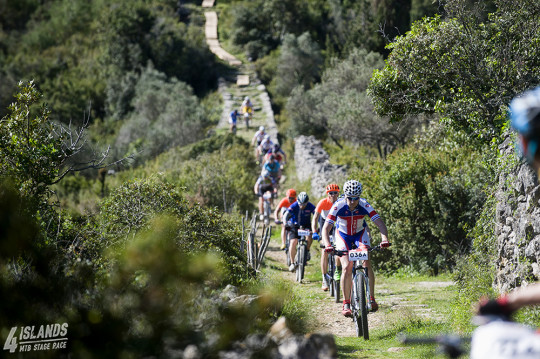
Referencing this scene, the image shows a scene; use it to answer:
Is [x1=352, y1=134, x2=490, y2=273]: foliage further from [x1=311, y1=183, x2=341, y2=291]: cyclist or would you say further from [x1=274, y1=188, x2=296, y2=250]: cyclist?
[x1=311, y1=183, x2=341, y2=291]: cyclist

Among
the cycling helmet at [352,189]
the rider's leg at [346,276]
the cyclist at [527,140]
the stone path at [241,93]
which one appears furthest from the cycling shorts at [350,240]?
the stone path at [241,93]

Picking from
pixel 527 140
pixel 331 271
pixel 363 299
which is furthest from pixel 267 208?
pixel 527 140

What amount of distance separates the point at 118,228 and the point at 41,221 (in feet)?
5.12

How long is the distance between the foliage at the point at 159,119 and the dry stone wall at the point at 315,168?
29.6ft

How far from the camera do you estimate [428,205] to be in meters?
14.4

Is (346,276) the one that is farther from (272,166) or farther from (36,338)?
(272,166)

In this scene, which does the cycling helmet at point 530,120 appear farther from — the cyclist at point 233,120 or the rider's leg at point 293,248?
the cyclist at point 233,120

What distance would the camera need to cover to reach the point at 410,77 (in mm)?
12602

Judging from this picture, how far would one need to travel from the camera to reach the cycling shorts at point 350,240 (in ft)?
29.2

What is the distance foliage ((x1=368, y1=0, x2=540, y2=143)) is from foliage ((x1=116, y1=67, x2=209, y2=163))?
908 inches

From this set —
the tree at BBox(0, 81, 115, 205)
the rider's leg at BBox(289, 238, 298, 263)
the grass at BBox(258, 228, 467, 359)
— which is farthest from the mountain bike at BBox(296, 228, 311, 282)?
the tree at BBox(0, 81, 115, 205)

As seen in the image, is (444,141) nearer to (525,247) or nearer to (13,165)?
(525,247)

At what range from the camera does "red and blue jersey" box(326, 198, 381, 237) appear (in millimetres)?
8984

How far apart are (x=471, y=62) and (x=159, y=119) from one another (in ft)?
99.1
